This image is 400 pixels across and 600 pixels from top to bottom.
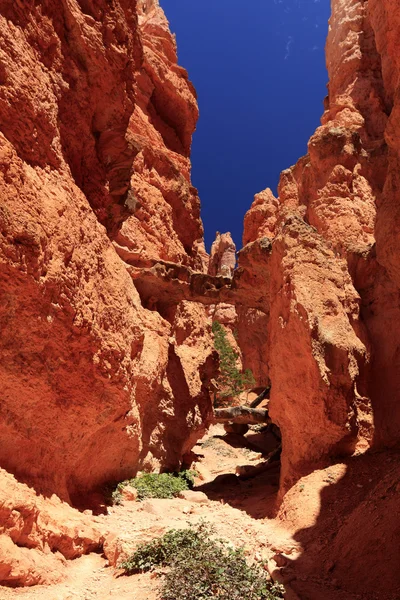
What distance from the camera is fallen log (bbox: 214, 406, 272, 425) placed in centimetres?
1970

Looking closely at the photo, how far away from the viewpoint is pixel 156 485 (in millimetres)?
11922

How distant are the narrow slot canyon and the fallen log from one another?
2.62 m

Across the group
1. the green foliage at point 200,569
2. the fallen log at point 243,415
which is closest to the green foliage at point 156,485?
the green foliage at point 200,569

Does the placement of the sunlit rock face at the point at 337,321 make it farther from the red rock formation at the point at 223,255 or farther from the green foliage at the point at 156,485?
the red rock formation at the point at 223,255

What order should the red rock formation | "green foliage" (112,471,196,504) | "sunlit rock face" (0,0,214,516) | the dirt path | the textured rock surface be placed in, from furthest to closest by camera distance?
the red rock formation < "green foliage" (112,471,196,504) < "sunlit rock face" (0,0,214,516) < the dirt path < the textured rock surface

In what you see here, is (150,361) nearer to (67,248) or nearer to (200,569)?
(67,248)

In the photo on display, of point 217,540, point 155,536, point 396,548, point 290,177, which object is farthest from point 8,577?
point 290,177

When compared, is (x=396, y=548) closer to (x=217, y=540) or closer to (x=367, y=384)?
(x=217, y=540)

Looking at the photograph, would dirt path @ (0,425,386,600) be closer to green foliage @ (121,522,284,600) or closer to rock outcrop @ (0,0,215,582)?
green foliage @ (121,522,284,600)

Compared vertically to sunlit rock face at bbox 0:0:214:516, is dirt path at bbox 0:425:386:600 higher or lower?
lower

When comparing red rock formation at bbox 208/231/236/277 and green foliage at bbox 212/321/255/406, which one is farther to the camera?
red rock formation at bbox 208/231/236/277

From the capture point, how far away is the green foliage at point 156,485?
35.5 ft

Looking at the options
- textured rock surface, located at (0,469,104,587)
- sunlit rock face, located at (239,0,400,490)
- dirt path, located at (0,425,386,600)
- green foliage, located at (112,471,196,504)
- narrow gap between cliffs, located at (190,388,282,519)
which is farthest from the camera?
narrow gap between cliffs, located at (190,388,282,519)

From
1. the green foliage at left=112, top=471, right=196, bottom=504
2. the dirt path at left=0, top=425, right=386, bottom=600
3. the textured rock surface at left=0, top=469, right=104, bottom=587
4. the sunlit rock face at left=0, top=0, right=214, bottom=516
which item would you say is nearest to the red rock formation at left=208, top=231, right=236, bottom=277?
the dirt path at left=0, top=425, right=386, bottom=600
